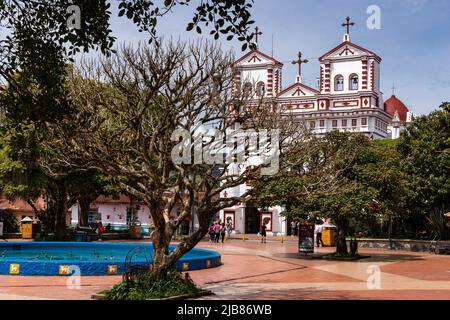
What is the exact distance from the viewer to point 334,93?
59.5 meters

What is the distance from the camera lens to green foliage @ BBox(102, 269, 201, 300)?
1297 cm

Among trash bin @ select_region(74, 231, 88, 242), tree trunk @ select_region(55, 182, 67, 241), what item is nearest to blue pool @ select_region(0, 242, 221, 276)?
trash bin @ select_region(74, 231, 88, 242)

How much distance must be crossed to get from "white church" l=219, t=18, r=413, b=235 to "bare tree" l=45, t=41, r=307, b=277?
4164cm

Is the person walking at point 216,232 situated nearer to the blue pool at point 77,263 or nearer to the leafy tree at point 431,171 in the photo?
the leafy tree at point 431,171

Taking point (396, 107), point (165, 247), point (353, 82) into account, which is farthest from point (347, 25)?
point (165, 247)

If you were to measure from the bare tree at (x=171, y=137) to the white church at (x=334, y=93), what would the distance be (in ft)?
137

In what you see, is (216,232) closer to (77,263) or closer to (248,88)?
(77,263)

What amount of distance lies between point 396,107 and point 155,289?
6806 cm

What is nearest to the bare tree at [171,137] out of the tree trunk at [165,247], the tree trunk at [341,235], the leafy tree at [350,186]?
the tree trunk at [165,247]

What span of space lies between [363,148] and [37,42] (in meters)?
19.6

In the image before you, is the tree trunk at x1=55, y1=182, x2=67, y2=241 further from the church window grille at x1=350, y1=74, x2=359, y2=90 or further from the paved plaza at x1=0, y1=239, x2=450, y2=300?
the church window grille at x1=350, y1=74, x2=359, y2=90
